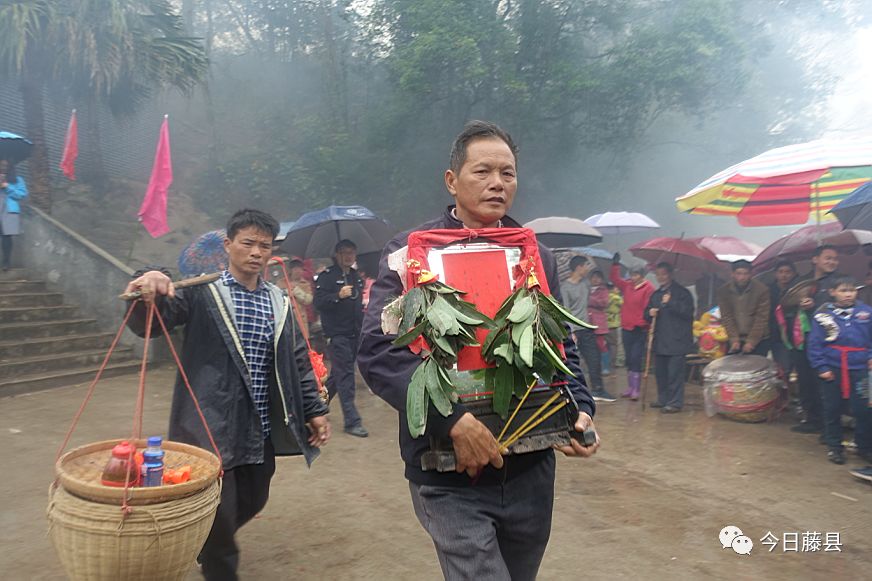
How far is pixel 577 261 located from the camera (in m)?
8.70

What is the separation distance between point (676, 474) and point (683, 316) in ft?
10.1

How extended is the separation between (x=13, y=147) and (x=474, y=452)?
11595mm

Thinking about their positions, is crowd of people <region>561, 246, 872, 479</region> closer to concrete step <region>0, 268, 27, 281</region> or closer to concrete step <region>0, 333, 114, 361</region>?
concrete step <region>0, 333, 114, 361</region>

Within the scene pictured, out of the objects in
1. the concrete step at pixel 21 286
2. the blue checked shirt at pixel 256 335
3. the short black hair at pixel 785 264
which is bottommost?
the blue checked shirt at pixel 256 335

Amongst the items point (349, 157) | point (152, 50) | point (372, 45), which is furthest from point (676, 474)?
point (372, 45)

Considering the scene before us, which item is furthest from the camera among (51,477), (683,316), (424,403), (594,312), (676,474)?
(594,312)

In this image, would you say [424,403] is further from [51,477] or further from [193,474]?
[51,477]

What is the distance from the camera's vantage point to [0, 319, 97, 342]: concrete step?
8.45m

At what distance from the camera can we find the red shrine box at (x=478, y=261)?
1933 millimetres

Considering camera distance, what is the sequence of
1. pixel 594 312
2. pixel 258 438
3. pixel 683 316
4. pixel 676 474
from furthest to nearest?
pixel 594 312 < pixel 683 316 < pixel 676 474 < pixel 258 438

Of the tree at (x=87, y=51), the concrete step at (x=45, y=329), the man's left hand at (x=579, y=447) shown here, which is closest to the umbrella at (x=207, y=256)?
the concrete step at (x=45, y=329)

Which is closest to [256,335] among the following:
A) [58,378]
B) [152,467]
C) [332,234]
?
[152,467]

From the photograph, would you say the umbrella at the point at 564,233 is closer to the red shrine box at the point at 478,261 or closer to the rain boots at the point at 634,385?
the rain boots at the point at 634,385

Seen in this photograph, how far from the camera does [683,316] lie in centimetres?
810
